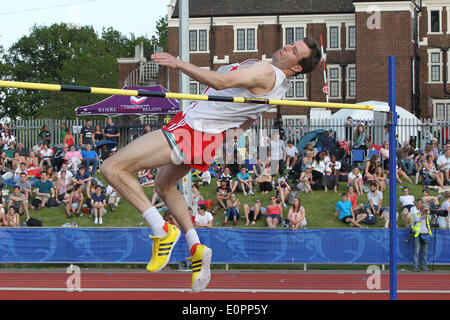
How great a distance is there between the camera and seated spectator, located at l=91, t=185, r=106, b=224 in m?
14.6

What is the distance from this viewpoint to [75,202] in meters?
15.1

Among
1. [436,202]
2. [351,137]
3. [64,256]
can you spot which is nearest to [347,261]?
[436,202]

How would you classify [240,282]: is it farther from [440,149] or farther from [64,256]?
[440,149]

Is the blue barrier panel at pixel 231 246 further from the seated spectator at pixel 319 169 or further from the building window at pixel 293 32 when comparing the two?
the building window at pixel 293 32

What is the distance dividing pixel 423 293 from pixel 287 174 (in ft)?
19.3

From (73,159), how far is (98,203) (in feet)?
5.07

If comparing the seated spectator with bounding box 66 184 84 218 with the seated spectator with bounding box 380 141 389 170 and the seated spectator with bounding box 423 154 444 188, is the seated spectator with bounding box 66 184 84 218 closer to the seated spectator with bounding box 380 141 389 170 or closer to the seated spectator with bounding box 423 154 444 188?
the seated spectator with bounding box 380 141 389 170

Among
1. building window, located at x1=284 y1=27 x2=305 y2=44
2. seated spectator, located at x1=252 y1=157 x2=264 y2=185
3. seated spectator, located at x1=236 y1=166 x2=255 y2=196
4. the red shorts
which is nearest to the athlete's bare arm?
the red shorts

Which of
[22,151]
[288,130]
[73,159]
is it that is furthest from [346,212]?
[22,151]

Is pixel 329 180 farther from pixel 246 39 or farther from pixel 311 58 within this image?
pixel 246 39

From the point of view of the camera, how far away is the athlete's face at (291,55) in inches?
187

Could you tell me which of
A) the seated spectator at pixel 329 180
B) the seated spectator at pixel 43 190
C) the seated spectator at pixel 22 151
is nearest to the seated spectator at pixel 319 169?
the seated spectator at pixel 329 180

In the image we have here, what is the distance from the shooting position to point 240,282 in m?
12.3

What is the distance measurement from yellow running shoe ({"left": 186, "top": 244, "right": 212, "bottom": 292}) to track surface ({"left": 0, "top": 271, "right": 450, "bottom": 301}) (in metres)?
6.24
